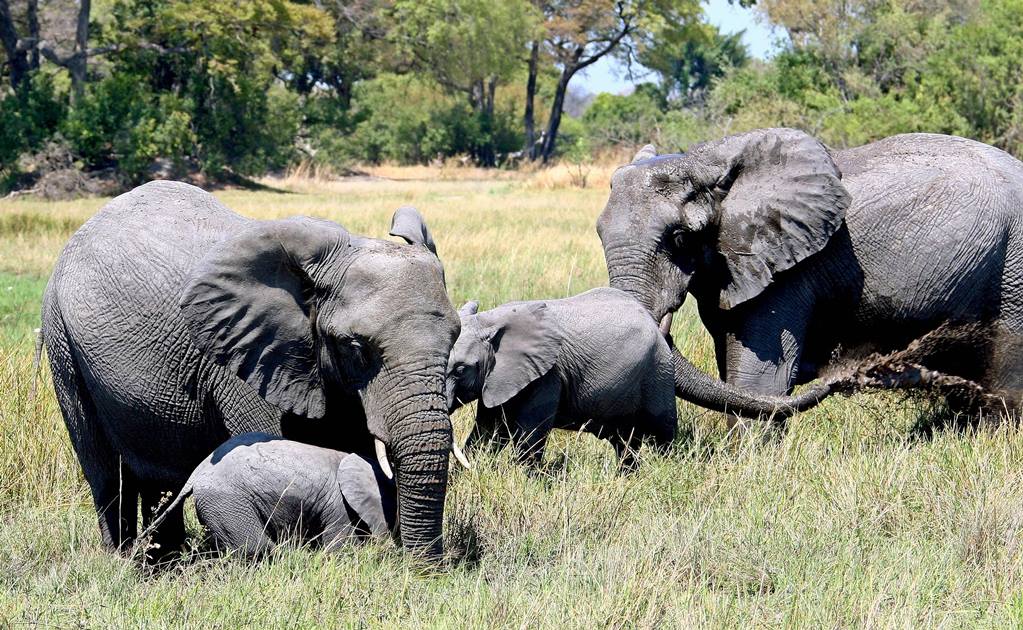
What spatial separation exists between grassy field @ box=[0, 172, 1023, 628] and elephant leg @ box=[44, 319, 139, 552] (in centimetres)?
10

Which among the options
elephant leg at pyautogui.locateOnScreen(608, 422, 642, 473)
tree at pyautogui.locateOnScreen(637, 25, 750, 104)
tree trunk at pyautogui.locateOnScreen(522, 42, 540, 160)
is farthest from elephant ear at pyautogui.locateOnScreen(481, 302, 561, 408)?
tree at pyautogui.locateOnScreen(637, 25, 750, 104)

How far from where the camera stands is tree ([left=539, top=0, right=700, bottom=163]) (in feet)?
149

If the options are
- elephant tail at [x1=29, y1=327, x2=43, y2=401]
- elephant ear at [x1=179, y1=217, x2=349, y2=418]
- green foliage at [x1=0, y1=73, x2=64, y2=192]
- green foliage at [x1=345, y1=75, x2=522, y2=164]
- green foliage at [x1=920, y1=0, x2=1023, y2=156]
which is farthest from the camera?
green foliage at [x1=345, y1=75, x2=522, y2=164]

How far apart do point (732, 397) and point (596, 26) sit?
41.6 metres

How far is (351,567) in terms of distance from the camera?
4.12m

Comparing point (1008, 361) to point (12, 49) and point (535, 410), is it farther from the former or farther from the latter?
point (12, 49)

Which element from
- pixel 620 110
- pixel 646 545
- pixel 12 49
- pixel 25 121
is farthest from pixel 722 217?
pixel 620 110

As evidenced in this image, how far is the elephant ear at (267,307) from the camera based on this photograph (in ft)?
13.5

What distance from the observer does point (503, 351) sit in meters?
5.93

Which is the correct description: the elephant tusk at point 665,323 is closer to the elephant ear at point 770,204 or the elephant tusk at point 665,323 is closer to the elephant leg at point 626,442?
the elephant ear at point 770,204

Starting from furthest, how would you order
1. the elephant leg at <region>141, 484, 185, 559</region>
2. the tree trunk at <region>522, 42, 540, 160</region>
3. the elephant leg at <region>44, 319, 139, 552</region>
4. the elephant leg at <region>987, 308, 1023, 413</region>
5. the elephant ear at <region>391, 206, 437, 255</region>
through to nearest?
1. the tree trunk at <region>522, 42, 540, 160</region>
2. the elephant leg at <region>987, 308, 1023, 413</region>
3. the elephant leg at <region>44, 319, 139, 552</region>
4. the elephant leg at <region>141, 484, 185, 559</region>
5. the elephant ear at <region>391, 206, 437, 255</region>

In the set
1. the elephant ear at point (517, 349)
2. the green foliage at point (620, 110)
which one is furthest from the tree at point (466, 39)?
the elephant ear at point (517, 349)

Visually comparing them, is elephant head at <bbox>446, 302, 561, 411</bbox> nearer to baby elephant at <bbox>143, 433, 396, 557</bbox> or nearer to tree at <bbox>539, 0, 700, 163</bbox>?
baby elephant at <bbox>143, 433, 396, 557</bbox>

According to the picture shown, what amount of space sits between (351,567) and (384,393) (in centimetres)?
61
